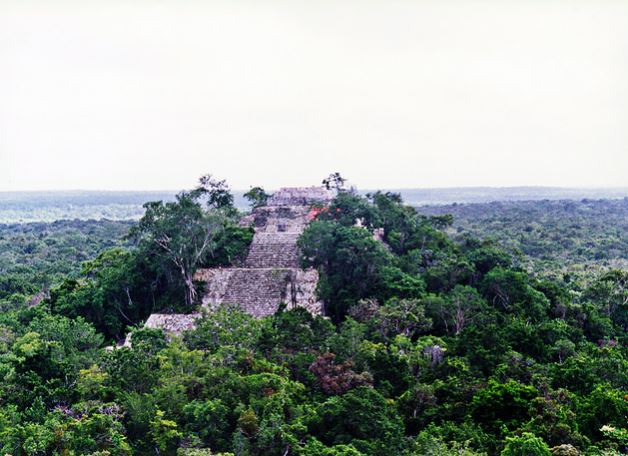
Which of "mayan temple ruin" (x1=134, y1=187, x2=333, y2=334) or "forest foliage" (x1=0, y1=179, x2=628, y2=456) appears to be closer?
"forest foliage" (x1=0, y1=179, x2=628, y2=456)

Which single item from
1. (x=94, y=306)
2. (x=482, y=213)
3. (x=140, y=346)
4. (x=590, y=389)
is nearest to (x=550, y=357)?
(x=590, y=389)

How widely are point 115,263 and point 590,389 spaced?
18.0 meters

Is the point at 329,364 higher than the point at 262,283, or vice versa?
the point at 262,283

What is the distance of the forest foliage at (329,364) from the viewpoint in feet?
38.1

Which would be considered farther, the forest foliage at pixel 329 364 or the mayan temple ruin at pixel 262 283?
the mayan temple ruin at pixel 262 283

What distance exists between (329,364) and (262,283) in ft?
26.5

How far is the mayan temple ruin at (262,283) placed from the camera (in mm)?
20984

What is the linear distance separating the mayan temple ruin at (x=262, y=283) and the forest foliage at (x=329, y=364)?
699 mm

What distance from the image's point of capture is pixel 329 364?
1475 centimetres

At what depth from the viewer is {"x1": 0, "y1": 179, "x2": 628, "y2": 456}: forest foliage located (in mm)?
11625

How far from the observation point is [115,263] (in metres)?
25.1

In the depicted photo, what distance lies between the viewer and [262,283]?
73.6ft

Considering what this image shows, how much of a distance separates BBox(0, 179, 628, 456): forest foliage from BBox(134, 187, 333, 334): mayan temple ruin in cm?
70

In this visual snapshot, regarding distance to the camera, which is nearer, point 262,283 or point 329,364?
point 329,364
